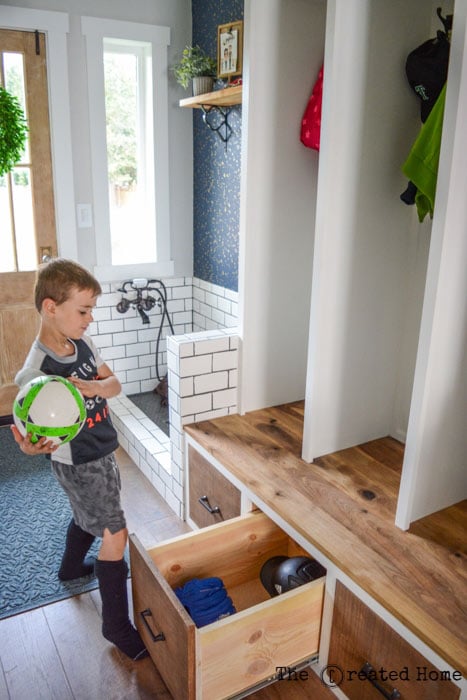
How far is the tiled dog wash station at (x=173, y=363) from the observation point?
2234 millimetres

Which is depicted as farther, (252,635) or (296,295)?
(296,295)

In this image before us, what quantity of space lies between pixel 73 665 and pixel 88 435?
0.66m

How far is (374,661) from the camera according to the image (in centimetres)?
144

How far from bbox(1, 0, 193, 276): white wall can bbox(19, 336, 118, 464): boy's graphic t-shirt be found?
162cm

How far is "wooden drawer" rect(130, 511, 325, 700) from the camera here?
1.39 m

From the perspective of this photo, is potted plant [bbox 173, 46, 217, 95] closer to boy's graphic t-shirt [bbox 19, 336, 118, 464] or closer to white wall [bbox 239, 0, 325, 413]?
white wall [bbox 239, 0, 325, 413]

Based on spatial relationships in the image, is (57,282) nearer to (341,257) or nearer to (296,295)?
(341,257)

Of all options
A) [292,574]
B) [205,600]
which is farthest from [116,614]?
[292,574]

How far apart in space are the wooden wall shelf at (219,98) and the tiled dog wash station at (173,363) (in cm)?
94

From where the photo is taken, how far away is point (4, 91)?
9.16ft

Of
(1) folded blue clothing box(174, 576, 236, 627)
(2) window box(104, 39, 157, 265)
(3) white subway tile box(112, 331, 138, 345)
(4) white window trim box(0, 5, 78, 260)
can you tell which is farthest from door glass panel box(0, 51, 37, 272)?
(1) folded blue clothing box(174, 576, 236, 627)

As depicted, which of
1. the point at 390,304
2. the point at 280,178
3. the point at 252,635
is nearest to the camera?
the point at 252,635

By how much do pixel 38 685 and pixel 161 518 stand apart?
2.76 feet

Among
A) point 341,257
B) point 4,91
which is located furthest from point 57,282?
point 4,91
